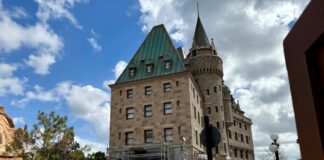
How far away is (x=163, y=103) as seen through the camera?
34562 mm

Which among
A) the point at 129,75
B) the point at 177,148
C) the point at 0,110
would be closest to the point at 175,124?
the point at 177,148

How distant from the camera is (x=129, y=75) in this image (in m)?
38.4

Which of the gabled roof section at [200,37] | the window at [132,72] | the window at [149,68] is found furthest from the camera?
the gabled roof section at [200,37]

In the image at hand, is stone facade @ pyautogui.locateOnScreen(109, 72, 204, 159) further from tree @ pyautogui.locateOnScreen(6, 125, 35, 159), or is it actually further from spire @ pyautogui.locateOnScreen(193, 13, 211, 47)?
tree @ pyautogui.locateOnScreen(6, 125, 35, 159)

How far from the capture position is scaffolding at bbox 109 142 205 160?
30812mm

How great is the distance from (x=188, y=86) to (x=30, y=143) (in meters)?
16.9

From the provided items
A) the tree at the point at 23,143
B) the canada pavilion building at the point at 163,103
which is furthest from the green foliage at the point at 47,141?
the canada pavilion building at the point at 163,103

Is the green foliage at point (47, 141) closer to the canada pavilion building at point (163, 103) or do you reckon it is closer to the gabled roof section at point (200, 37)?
the canada pavilion building at point (163, 103)

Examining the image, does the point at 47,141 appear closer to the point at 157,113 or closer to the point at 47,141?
the point at 47,141

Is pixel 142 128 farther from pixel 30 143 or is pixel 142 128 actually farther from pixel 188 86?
pixel 30 143

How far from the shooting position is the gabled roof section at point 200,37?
44991mm

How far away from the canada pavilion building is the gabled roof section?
0.91m

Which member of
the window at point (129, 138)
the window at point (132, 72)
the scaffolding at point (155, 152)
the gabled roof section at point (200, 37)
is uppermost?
the gabled roof section at point (200, 37)

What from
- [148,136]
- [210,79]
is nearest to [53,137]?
[148,136]
